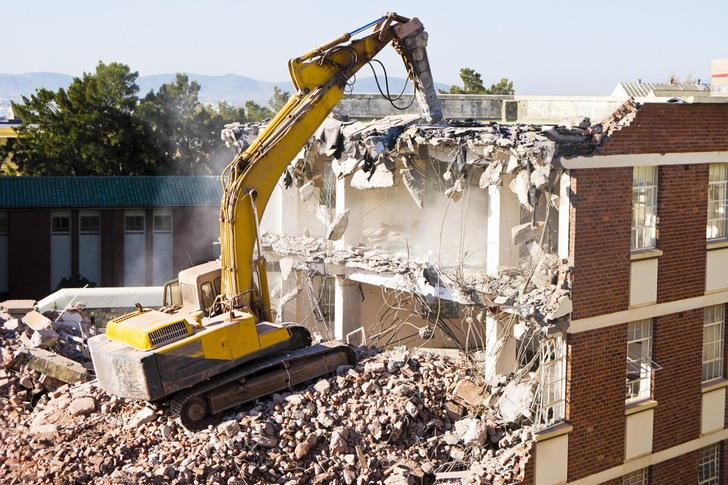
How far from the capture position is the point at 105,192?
3712 centimetres

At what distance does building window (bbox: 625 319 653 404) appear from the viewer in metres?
16.9

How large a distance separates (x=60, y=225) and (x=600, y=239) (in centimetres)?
2648

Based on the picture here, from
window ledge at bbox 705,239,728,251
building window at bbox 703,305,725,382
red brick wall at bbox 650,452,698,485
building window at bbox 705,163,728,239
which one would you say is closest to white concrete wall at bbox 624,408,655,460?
red brick wall at bbox 650,452,698,485

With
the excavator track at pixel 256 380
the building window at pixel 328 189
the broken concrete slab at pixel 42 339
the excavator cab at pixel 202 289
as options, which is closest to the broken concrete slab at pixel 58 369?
the broken concrete slab at pixel 42 339

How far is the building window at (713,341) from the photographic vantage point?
712 inches

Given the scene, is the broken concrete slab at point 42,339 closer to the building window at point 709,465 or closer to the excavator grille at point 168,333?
the excavator grille at point 168,333

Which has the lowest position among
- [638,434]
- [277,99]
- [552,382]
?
[638,434]

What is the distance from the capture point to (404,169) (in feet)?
62.0

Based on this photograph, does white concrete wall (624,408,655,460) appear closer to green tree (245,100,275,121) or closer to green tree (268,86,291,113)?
green tree (245,100,275,121)

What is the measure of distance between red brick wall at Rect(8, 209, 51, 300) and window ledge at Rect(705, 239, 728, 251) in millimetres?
26234

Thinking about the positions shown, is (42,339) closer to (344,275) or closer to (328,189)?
(344,275)

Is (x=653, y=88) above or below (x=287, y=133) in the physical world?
above

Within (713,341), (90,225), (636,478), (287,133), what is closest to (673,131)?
(713,341)

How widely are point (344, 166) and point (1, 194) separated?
21.0 meters
